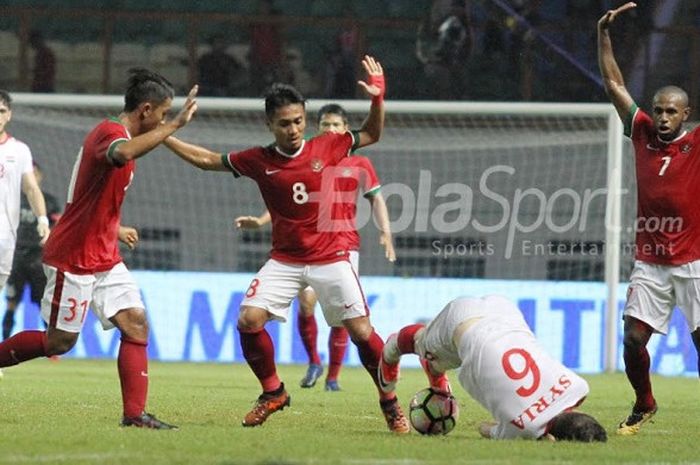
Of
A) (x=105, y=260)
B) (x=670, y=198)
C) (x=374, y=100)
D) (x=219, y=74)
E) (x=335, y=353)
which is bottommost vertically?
(x=335, y=353)

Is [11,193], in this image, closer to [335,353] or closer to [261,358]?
[335,353]

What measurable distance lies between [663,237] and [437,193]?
36.4 feet

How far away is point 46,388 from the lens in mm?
12445

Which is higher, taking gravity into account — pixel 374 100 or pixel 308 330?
pixel 374 100

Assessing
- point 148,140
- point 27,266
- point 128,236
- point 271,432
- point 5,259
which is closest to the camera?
point 148,140

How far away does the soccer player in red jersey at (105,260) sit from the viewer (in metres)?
8.63

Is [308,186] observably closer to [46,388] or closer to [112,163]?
[112,163]

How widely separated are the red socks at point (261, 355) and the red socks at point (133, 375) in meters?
0.73

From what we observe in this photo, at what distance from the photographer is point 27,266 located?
1844cm

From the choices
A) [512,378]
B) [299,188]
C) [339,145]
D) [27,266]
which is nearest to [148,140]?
[299,188]

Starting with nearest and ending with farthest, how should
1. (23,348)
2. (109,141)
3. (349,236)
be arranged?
(109,141), (23,348), (349,236)

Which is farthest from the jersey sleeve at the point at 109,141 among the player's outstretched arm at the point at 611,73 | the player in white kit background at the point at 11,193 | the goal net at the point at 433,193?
the goal net at the point at 433,193

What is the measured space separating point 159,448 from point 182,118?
1.90 m

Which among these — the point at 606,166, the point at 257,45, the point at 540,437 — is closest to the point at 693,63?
the point at 606,166
